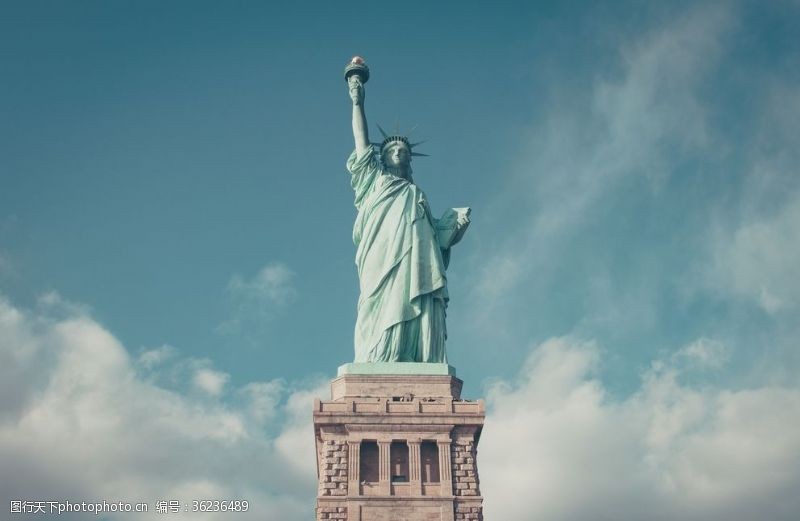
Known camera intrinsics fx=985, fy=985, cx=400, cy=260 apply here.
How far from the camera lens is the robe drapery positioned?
149 ft

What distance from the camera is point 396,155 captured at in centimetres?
5131

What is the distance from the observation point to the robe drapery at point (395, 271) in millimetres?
45406

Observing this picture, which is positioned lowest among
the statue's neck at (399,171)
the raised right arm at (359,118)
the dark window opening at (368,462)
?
the dark window opening at (368,462)

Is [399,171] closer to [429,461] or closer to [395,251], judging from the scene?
[395,251]

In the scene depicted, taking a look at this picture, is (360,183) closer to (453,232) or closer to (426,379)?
(453,232)

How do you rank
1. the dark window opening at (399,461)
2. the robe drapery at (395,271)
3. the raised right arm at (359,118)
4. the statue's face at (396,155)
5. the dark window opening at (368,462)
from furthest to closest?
the statue's face at (396,155)
the raised right arm at (359,118)
the robe drapery at (395,271)
the dark window opening at (399,461)
the dark window opening at (368,462)

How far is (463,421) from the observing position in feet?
137

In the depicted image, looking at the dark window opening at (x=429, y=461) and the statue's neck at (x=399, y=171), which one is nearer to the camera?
the dark window opening at (x=429, y=461)

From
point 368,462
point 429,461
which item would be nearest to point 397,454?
point 368,462

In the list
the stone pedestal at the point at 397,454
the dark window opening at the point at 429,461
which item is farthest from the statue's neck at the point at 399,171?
the dark window opening at the point at 429,461

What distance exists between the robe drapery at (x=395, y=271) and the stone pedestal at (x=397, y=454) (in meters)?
2.96

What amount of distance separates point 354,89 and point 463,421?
1919cm

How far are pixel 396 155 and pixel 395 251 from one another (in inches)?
252

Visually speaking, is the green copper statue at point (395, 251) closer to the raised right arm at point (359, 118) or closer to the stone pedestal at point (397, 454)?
the raised right arm at point (359, 118)
